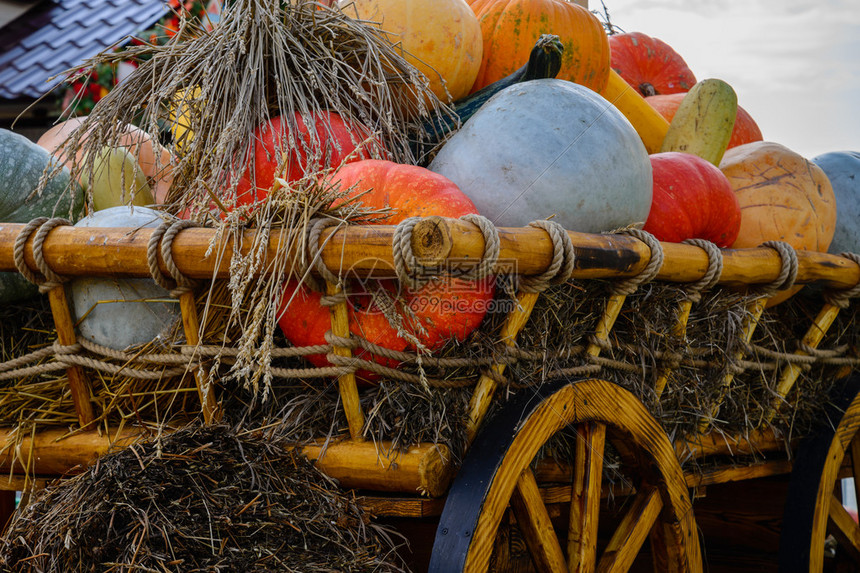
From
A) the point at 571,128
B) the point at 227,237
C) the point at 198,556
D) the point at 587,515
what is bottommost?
the point at 587,515

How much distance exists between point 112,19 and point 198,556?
7227 millimetres

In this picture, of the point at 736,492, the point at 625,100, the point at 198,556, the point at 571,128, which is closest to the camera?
the point at 198,556

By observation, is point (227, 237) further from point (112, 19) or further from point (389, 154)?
point (112, 19)

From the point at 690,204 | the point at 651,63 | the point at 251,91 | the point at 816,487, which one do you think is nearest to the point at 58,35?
the point at 651,63

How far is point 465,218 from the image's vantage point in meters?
1.17

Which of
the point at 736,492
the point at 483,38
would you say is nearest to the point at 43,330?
the point at 483,38

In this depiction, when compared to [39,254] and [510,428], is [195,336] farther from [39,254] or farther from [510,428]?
[510,428]

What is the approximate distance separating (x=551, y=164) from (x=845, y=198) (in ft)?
4.90

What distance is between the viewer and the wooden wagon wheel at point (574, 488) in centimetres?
117

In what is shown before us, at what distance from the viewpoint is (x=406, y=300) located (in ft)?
4.24

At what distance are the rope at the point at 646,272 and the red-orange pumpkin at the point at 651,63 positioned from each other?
2441 millimetres

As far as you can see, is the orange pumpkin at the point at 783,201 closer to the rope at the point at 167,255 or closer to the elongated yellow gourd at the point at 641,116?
the elongated yellow gourd at the point at 641,116

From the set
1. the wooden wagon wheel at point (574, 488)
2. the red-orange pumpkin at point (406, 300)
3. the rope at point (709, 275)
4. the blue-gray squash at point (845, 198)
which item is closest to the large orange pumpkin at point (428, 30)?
the red-orange pumpkin at point (406, 300)

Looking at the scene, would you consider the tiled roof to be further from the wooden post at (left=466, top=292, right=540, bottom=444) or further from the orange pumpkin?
the wooden post at (left=466, top=292, right=540, bottom=444)
